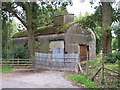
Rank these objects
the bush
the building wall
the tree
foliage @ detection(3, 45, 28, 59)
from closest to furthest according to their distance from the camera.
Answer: the bush < the tree < foliage @ detection(3, 45, 28, 59) < the building wall

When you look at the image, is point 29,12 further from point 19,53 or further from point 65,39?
point 65,39

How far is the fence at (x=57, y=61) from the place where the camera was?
18469 millimetres

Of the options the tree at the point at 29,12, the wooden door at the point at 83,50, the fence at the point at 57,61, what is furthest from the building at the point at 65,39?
the tree at the point at 29,12

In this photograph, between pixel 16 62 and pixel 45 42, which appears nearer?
pixel 16 62

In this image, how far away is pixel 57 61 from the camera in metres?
19.2

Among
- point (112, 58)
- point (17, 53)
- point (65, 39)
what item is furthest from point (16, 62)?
point (112, 58)

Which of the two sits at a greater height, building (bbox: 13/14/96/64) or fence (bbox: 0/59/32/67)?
building (bbox: 13/14/96/64)

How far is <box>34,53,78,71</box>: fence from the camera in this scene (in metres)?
18.5

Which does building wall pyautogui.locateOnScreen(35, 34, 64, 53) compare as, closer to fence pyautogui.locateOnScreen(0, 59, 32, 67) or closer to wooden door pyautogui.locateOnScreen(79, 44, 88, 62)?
wooden door pyautogui.locateOnScreen(79, 44, 88, 62)

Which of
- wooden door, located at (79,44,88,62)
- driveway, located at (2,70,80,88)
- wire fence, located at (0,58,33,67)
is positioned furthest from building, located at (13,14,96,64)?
driveway, located at (2,70,80,88)

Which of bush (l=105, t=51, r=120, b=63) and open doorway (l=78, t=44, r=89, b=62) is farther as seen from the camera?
open doorway (l=78, t=44, r=89, b=62)

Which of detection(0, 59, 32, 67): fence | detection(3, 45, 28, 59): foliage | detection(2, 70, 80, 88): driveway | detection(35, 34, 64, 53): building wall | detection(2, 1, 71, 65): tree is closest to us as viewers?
detection(2, 70, 80, 88): driveway

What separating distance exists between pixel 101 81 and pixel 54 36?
12.3 metres

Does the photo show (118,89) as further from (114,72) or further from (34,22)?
(34,22)
